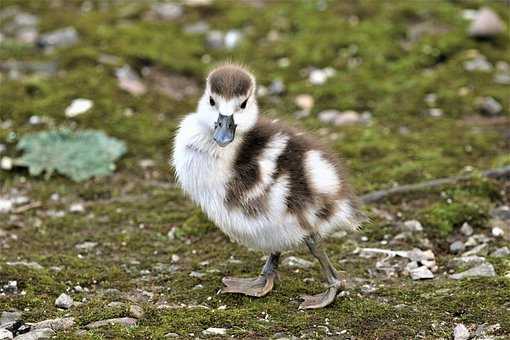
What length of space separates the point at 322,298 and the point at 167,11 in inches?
257

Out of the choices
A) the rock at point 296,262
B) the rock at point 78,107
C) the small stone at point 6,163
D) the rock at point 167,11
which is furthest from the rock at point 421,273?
the rock at point 167,11

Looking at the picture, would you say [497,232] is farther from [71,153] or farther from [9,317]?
[71,153]

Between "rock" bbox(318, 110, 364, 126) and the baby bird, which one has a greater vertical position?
the baby bird

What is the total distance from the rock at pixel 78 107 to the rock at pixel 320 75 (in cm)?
231

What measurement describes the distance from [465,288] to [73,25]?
657 cm

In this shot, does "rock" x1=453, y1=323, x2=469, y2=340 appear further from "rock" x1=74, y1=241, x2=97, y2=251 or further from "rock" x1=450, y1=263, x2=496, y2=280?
"rock" x1=74, y1=241, x2=97, y2=251

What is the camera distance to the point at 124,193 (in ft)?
25.4

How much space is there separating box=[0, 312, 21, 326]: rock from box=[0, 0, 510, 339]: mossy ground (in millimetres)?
99

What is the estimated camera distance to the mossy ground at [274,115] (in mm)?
5352

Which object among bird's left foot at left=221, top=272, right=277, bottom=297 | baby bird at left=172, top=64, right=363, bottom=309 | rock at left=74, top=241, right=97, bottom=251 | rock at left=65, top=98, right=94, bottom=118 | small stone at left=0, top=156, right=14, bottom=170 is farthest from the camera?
rock at left=65, top=98, right=94, bottom=118

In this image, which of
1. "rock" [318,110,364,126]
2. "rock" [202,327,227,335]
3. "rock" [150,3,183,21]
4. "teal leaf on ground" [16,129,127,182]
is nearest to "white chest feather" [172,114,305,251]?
"rock" [202,327,227,335]

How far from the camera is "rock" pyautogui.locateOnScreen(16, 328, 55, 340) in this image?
16.0 ft

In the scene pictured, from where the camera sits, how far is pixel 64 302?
5.52 meters

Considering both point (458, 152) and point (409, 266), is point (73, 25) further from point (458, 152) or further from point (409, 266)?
point (409, 266)
